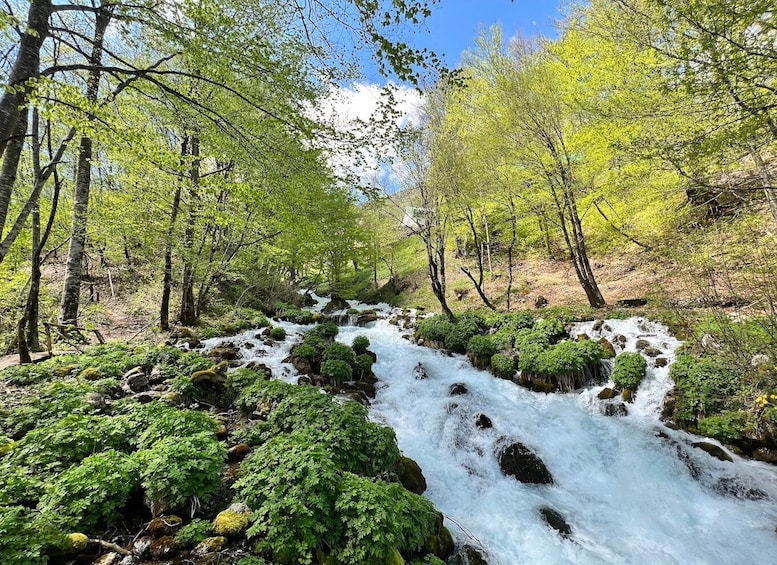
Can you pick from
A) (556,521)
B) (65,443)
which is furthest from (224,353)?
(556,521)

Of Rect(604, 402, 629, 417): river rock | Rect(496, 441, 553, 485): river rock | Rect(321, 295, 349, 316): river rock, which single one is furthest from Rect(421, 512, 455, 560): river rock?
Rect(321, 295, 349, 316): river rock

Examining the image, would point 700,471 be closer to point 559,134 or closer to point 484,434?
point 484,434

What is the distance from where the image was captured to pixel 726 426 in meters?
5.93

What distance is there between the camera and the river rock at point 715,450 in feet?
18.3

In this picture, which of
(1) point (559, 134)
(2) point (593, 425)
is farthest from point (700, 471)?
(1) point (559, 134)

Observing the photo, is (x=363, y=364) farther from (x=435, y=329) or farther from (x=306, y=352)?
(x=435, y=329)

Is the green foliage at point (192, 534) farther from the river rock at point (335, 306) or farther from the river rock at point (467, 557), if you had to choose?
the river rock at point (335, 306)

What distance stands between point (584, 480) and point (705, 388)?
10.2ft

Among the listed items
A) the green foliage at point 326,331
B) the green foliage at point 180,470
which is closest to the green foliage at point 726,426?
the green foliage at point 180,470

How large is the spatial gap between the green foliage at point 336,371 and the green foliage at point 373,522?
4952mm

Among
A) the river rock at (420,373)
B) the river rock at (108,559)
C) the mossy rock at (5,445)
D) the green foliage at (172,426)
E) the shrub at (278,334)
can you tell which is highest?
the green foliage at (172,426)

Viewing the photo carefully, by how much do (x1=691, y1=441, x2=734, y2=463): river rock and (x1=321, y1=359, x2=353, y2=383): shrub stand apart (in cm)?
705

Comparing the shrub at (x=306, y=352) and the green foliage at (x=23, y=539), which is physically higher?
the green foliage at (x=23, y=539)

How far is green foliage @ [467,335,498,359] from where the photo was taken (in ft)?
33.1
